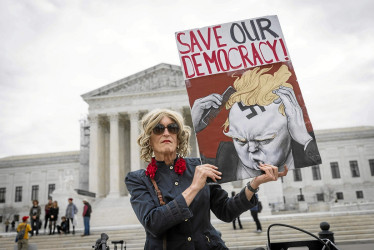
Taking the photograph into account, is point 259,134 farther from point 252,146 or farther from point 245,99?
point 245,99

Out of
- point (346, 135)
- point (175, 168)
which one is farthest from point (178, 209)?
point (346, 135)

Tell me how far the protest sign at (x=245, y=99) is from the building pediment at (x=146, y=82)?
36.4m

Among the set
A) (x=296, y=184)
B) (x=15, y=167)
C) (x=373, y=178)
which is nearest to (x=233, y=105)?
(x=296, y=184)

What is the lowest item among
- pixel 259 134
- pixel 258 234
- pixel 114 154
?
pixel 258 234

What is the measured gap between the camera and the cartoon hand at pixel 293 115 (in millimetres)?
2699

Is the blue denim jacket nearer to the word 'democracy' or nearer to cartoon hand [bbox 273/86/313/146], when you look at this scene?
cartoon hand [bbox 273/86/313/146]

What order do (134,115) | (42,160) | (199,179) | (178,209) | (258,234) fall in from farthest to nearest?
(42,160) → (134,115) → (258,234) → (199,179) → (178,209)

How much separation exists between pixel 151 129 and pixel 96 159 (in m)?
37.6

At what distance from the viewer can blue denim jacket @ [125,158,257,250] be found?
2.22 m

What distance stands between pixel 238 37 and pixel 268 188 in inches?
1552

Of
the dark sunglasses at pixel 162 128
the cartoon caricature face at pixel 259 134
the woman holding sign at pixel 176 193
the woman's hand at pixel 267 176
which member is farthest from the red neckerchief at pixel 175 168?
the woman's hand at pixel 267 176

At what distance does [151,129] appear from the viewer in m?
2.65

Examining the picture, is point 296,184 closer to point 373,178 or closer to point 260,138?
point 373,178

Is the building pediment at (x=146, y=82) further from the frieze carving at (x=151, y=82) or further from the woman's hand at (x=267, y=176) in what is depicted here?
the woman's hand at (x=267, y=176)
